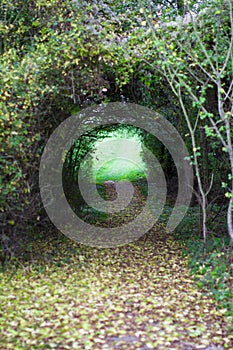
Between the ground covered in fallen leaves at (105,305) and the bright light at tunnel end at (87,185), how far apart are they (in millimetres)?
769

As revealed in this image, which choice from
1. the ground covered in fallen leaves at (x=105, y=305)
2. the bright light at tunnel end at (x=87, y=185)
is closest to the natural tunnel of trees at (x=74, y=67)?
the bright light at tunnel end at (x=87, y=185)

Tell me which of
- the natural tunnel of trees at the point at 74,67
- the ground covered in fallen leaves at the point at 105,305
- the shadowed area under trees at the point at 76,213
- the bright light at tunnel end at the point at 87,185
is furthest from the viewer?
the bright light at tunnel end at the point at 87,185

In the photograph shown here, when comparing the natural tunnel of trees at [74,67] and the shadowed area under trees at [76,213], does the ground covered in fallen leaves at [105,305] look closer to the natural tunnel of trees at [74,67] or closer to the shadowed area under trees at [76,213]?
the shadowed area under trees at [76,213]

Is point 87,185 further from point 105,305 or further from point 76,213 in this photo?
point 105,305

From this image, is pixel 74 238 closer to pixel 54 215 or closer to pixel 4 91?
pixel 54 215

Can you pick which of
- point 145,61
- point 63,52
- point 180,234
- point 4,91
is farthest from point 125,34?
point 180,234

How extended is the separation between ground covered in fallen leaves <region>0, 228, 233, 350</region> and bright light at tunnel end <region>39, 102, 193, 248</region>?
769 millimetres

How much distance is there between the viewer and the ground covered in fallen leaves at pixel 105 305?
323 cm

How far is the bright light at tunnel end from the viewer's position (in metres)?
5.53

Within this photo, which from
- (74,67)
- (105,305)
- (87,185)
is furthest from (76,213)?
(105,305)

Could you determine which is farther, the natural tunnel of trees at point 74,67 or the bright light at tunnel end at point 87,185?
the bright light at tunnel end at point 87,185

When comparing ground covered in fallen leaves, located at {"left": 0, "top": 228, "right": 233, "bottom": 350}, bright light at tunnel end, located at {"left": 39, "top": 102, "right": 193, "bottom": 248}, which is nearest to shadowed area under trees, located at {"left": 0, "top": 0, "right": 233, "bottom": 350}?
ground covered in fallen leaves, located at {"left": 0, "top": 228, "right": 233, "bottom": 350}

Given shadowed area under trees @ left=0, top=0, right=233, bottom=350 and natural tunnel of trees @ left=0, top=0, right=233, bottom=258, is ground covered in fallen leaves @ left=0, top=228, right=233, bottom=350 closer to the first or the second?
shadowed area under trees @ left=0, top=0, right=233, bottom=350

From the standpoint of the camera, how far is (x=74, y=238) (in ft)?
20.9
